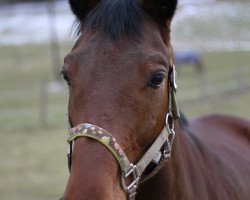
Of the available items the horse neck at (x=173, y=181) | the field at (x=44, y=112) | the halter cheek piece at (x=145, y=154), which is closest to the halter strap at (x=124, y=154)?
the halter cheek piece at (x=145, y=154)

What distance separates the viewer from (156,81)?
1988 mm

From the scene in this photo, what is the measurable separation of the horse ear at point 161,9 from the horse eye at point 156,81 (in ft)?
1.19

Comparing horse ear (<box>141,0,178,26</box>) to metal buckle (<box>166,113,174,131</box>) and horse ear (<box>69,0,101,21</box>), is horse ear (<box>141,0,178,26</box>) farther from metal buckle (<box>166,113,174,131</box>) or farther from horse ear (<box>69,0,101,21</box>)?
metal buckle (<box>166,113,174,131</box>)

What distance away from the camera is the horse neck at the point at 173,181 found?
7.51 ft

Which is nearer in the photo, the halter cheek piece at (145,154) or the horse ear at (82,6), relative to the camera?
the halter cheek piece at (145,154)

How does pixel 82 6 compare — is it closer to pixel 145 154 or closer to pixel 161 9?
pixel 161 9

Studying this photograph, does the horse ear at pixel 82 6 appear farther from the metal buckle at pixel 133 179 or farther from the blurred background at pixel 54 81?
the metal buckle at pixel 133 179

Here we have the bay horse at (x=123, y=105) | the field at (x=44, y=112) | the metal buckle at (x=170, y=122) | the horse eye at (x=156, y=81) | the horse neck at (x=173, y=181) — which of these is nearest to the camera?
the bay horse at (x=123, y=105)

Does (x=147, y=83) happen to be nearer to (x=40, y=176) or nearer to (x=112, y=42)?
(x=112, y=42)

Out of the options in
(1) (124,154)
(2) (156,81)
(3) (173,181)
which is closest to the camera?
(1) (124,154)

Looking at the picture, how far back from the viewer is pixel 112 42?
199 centimetres

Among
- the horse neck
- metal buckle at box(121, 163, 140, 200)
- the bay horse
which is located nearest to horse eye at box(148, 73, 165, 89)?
the bay horse

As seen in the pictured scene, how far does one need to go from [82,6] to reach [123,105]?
671 mm

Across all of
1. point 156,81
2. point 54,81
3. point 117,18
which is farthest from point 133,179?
point 54,81
